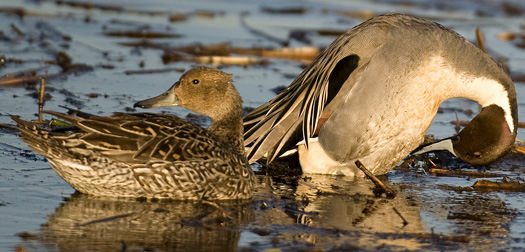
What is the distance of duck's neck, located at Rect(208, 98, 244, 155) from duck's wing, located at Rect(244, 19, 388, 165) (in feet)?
1.87

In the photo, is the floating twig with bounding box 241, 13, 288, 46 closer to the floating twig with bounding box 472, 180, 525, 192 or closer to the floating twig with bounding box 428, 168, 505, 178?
the floating twig with bounding box 428, 168, 505, 178

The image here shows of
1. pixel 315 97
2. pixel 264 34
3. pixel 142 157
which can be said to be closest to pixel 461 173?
pixel 315 97

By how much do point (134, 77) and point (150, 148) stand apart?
13.2 feet

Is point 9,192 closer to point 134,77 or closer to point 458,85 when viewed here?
point 458,85

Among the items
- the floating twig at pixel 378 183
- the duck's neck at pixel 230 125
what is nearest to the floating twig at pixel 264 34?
the floating twig at pixel 378 183

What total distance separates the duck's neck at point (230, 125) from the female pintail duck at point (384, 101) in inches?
22.6

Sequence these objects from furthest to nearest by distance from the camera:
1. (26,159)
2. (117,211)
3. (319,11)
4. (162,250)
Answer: (319,11)
(26,159)
(117,211)
(162,250)

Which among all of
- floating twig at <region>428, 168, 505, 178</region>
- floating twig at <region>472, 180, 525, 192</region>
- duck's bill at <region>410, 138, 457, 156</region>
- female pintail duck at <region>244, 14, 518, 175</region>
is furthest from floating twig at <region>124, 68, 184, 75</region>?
floating twig at <region>472, 180, 525, 192</region>

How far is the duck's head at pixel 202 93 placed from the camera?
5797 mm

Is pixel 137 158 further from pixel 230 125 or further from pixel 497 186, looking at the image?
pixel 497 186

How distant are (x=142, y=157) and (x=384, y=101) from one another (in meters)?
1.91

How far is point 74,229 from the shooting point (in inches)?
184

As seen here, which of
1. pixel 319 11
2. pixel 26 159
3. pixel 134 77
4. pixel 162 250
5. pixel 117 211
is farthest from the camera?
pixel 319 11

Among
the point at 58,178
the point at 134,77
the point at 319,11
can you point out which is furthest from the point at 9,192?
the point at 319,11
